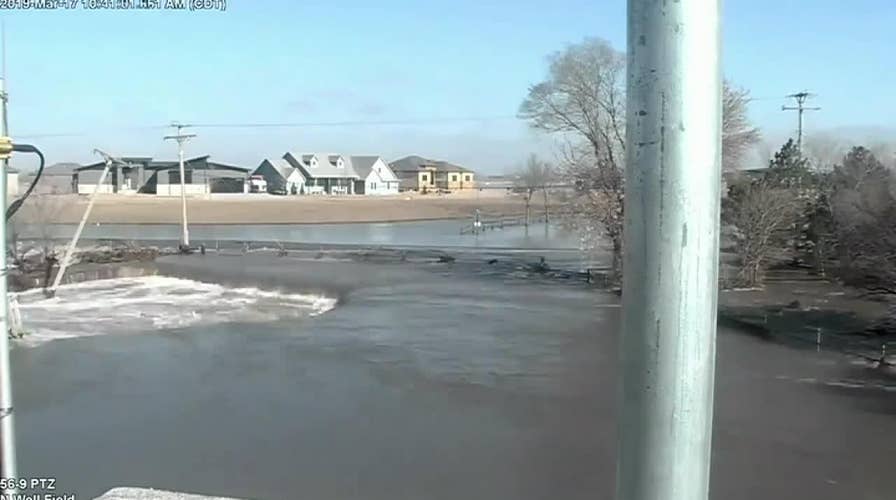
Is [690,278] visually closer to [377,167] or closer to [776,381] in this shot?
[776,381]

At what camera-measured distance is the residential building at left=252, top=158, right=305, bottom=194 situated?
116 metres

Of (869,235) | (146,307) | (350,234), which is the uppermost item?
(869,235)

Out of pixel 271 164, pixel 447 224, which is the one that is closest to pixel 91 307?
pixel 447 224

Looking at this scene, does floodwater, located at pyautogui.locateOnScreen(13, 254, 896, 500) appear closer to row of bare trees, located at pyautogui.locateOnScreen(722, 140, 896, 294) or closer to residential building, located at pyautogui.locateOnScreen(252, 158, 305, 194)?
row of bare trees, located at pyautogui.locateOnScreen(722, 140, 896, 294)

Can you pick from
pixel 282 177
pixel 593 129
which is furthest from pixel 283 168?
pixel 593 129

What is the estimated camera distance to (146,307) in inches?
1096

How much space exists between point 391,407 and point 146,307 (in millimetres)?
16013

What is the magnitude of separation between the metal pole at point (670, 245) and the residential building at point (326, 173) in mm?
118380

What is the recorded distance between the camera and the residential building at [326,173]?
11919cm

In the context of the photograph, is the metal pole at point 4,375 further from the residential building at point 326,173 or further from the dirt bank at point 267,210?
the residential building at point 326,173

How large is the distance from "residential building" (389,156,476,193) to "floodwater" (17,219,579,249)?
203ft

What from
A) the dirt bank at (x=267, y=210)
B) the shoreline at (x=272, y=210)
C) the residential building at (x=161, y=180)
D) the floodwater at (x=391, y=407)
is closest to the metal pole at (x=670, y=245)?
the floodwater at (x=391, y=407)

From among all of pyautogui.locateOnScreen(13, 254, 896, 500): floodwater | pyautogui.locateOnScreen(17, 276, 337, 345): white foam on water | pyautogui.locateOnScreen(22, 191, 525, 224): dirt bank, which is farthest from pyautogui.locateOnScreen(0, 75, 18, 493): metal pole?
pyautogui.locateOnScreen(22, 191, 525, 224): dirt bank

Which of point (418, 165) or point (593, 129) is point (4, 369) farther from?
point (418, 165)
